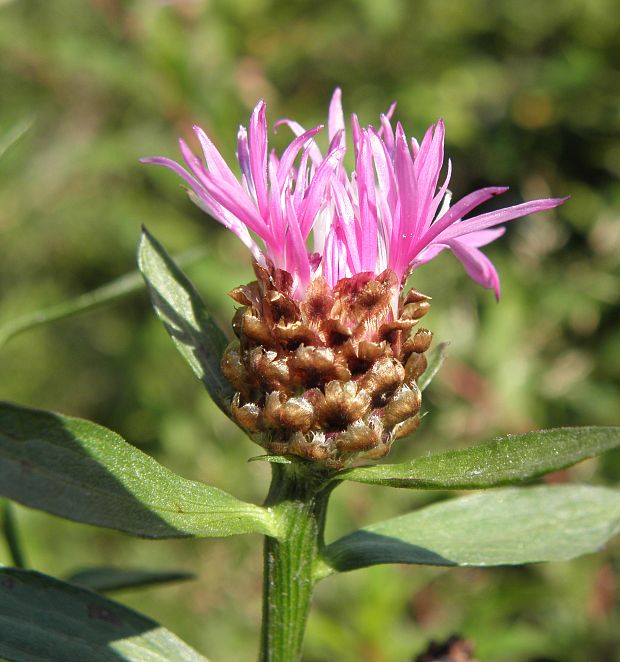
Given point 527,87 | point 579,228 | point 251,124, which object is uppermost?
point 527,87

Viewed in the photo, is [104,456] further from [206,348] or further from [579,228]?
[579,228]

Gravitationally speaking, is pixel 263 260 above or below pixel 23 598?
above

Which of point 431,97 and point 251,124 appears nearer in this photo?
point 251,124

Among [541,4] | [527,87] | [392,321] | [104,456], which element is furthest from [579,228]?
[104,456]

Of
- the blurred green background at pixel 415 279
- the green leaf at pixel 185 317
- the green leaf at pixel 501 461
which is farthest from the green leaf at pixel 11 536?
the blurred green background at pixel 415 279

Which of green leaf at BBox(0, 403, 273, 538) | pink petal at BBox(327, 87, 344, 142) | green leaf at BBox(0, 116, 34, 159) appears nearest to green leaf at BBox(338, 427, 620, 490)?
green leaf at BBox(0, 403, 273, 538)

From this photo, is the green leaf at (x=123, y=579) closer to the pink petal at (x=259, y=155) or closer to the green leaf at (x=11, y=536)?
the green leaf at (x=11, y=536)
